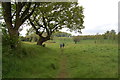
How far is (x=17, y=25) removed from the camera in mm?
18562

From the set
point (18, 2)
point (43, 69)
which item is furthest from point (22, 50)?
point (18, 2)

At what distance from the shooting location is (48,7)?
26.8 meters

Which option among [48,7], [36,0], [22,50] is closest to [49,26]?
[48,7]

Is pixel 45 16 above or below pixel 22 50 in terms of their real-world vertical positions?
above

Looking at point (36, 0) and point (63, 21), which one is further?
point (63, 21)

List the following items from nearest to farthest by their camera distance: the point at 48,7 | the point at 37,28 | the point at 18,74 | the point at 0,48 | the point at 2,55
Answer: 1. the point at 18,74
2. the point at 2,55
3. the point at 0,48
4. the point at 48,7
5. the point at 37,28

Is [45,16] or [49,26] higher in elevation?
[45,16]

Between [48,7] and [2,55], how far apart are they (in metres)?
14.9

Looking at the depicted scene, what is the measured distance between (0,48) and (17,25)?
164 inches

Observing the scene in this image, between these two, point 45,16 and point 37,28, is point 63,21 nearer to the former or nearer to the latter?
point 45,16

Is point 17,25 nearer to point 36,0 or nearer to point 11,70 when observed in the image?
point 36,0

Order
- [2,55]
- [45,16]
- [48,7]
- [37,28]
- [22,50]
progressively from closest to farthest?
[2,55] → [22,50] → [48,7] → [45,16] → [37,28]

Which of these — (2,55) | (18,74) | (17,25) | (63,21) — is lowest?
(18,74)

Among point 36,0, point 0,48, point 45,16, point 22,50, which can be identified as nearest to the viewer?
point 0,48
